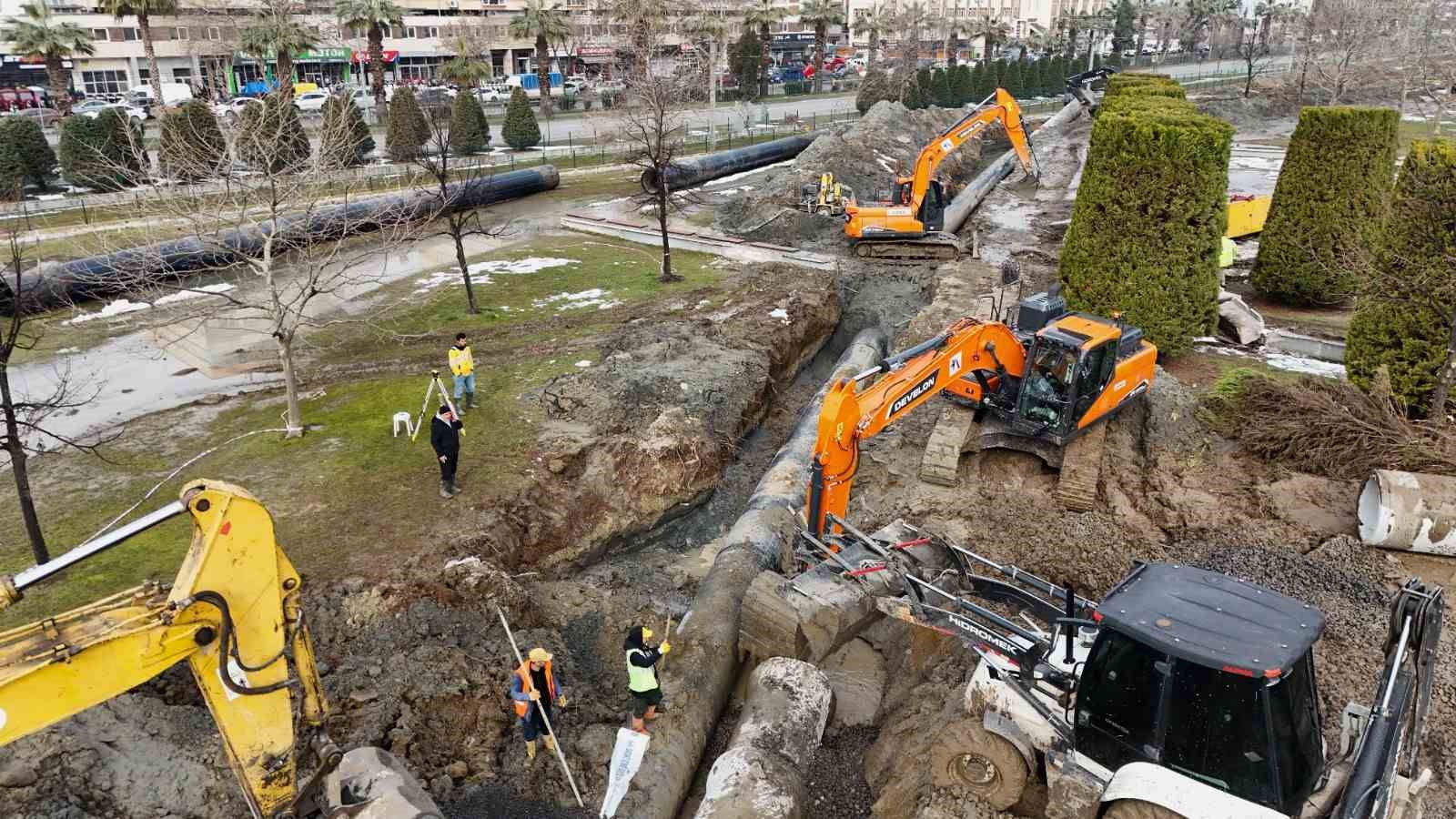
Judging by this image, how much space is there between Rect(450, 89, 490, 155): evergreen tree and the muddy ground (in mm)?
22735

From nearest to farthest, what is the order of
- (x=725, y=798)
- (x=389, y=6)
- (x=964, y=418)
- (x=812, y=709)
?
(x=725, y=798), (x=812, y=709), (x=964, y=418), (x=389, y=6)

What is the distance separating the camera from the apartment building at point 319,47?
54.1 metres

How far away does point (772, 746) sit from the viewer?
327 inches

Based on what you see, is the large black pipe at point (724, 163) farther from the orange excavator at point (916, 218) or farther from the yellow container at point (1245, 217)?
the yellow container at point (1245, 217)

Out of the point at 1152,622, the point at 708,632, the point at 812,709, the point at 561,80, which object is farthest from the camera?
the point at 561,80

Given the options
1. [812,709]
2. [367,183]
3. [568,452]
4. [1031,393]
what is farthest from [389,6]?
[812,709]

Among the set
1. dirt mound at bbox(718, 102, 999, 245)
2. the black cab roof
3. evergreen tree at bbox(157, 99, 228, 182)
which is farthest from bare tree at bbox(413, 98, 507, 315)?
the black cab roof

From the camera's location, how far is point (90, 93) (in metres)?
57.4

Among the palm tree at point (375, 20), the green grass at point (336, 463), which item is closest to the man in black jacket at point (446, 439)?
the green grass at point (336, 463)

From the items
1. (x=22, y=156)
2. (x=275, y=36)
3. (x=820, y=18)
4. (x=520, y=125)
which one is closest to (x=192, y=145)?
(x=22, y=156)

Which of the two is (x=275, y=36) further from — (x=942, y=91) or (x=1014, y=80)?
(x=1014, y=80)

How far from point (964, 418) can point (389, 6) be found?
39.6m

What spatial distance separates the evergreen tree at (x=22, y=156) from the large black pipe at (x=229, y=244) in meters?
9.64

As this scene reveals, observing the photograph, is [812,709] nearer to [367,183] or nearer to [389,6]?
[367,183]
